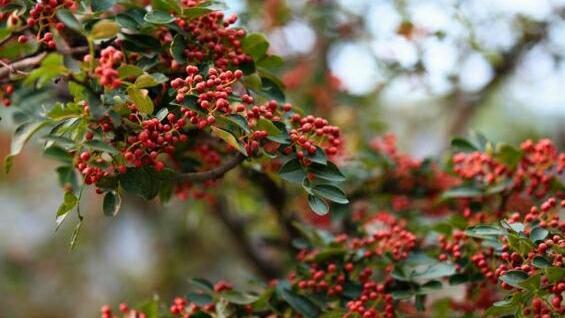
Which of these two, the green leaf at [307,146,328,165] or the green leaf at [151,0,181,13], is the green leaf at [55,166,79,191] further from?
the green leaf at [307,146,328,165]

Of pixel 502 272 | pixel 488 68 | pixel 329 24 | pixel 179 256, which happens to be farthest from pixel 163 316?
pixel 179 256

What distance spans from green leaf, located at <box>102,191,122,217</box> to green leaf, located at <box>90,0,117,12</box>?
345 millimetres

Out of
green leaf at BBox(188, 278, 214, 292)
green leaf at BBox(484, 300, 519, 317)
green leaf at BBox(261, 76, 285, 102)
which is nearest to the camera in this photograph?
green leaf at BBox(484, 300, 519, 317)

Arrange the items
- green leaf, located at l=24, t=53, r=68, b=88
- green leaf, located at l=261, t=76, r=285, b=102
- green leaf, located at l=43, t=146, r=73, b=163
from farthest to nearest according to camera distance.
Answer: green leaf, located at l=261, t=76, r=285, b=102 → green leaf, located at l=43, t=146, r=73, b=163 → green leaf, located at l=24, t=53, r=68, b=88

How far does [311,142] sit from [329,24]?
138cm

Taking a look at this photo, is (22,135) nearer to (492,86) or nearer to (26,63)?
(26,63)

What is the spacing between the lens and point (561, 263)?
1237 mm

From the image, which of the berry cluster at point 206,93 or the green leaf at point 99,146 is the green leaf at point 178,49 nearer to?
the berry cluster at point 206,93

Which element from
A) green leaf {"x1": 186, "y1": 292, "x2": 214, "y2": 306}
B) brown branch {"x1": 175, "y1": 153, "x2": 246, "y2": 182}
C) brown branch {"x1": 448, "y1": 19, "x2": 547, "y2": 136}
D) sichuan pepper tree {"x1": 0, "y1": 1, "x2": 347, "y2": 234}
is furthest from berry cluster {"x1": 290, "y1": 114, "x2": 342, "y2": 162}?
brown branch {"x1": 448, "y1": 19, "x2": 547, "y2": 136}

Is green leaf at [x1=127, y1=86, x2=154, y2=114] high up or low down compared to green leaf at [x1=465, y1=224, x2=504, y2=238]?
down

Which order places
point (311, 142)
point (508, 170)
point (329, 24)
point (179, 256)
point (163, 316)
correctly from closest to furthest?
point (311, 142), point (163, 316), point (508, 170), point (329, 24), point (179, 256)

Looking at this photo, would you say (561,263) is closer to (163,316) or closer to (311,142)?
(311,142)

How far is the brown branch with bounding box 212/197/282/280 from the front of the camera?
9.01 feet

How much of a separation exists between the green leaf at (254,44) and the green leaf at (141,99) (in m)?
0.32
